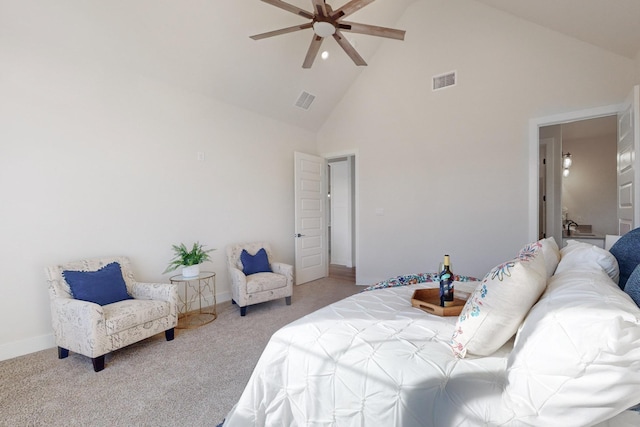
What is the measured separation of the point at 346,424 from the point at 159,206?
3281 millimetres

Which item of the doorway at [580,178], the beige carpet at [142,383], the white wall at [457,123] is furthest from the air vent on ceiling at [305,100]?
the doorway at [580,178]

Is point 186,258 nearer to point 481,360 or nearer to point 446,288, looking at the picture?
point 446,288

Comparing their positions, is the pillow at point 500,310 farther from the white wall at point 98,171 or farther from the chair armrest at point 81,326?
the white wall at point 98,171

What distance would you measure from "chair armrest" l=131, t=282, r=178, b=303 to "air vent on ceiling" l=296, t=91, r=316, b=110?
3373mm

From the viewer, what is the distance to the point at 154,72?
11.2ft

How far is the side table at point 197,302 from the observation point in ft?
11.0

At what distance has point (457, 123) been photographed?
13.4 ft

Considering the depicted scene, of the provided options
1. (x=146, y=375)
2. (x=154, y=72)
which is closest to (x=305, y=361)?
(x=146, y=375)

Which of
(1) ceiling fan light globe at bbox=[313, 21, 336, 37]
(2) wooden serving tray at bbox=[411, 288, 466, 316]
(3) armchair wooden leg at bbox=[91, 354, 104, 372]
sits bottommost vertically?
(3) armchair wooden leg at bbox=[91, 354, 104, 372]

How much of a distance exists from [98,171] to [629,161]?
516 centimetres

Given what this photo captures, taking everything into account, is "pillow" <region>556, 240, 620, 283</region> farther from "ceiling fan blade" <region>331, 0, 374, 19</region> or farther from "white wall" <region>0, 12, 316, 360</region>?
"white wall" <region>0, 12, 316, 360</region>

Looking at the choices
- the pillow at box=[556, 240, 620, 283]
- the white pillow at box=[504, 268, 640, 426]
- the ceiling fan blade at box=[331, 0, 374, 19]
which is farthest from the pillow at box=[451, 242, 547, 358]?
the ceiling fan blade at box=[331, 0, 374, 19]

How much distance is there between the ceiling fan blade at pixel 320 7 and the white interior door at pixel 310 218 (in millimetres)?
2479

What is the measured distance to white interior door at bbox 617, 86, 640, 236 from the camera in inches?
95.7
